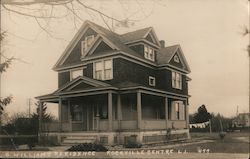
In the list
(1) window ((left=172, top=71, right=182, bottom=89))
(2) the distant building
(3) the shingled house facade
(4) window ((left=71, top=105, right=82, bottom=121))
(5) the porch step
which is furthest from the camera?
(1) window ((left=172, top=71, right=182, bottom=89))

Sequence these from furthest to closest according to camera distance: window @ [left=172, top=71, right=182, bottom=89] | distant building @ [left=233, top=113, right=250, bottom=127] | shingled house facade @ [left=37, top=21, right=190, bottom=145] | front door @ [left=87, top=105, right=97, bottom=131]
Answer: window @ [left=172, top=71, right=182, bottom=89] < front door @ [left=87, top=105, right=97, bottom=131] < shingled house facade @ [left=37, top=21, right=190, bottom=145] < distant building @ [left=233, top=113, right=250, bottom=127]

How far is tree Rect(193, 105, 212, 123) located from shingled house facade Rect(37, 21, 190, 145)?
139 inches

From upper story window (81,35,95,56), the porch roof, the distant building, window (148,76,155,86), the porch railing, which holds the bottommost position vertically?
the porch railing

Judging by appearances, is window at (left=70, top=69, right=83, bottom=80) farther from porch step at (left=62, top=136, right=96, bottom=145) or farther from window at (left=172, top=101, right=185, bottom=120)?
window at (left=172, top=101, right=185, bottom=120)

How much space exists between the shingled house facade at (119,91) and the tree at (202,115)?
11.6ft

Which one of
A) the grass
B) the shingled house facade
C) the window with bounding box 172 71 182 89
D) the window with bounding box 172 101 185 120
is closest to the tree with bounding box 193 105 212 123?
the grass

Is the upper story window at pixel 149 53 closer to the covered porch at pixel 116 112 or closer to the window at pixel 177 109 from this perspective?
the covered porch at pixel 116 112

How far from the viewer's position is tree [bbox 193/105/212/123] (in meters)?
9.31

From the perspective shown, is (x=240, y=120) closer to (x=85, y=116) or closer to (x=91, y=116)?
(x=85, y=116)

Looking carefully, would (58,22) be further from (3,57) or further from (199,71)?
(199,71)

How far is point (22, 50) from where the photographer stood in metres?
8.38

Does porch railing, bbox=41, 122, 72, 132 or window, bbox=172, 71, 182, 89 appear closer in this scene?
porch railing, bbox=41, 122, 72, 132

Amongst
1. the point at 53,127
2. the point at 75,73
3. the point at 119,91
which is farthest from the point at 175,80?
the point at 53,127

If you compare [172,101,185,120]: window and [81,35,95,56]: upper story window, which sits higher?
[81,35,95,56]: upper story window
